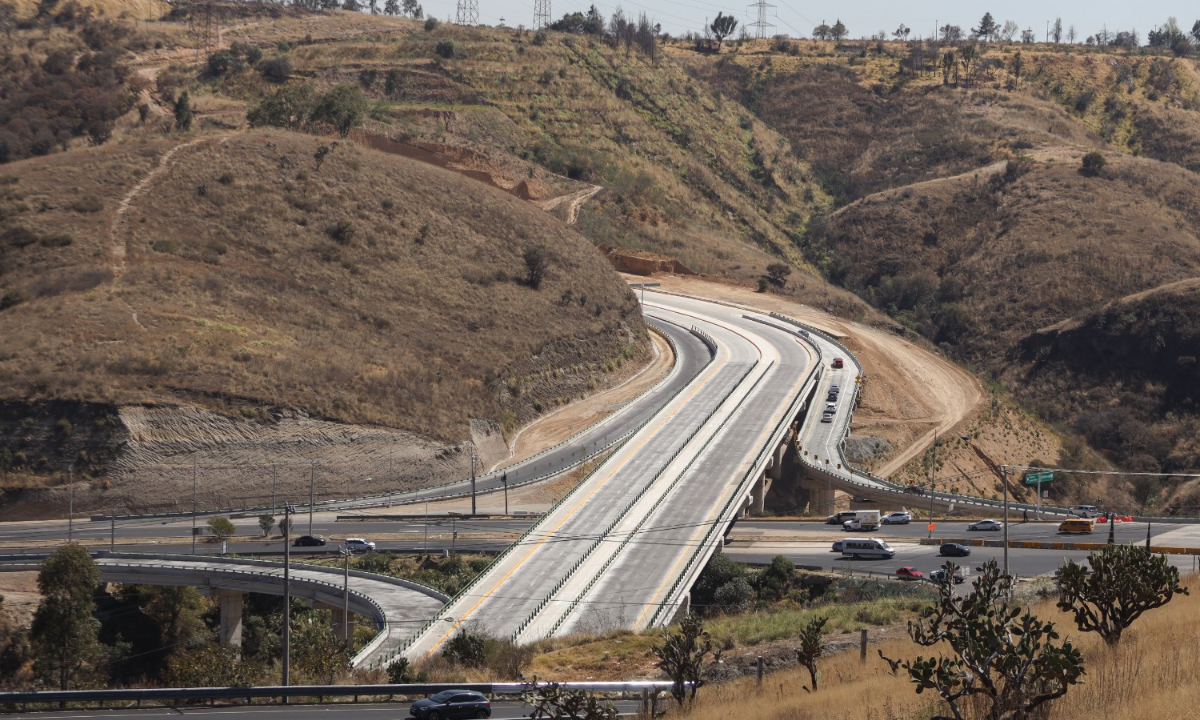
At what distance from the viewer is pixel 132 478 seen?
215 ft

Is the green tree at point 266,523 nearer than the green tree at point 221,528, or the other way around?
the green tree at point 221,528

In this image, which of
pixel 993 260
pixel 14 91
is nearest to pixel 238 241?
pixel 14 91

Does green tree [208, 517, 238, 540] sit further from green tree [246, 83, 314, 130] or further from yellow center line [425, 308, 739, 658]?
green tree [246, 83, 314, 130]

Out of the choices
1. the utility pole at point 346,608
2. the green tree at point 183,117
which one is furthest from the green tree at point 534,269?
the utility pole at point 346,608

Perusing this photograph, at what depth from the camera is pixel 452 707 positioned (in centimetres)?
2681

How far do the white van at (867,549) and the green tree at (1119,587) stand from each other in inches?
1259

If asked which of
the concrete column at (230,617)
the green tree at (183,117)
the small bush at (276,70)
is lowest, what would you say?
the concrete column at (230,617)

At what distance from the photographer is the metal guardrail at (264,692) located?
27.8 meters

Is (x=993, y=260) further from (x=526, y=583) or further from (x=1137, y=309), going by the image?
(x=526, y=583)

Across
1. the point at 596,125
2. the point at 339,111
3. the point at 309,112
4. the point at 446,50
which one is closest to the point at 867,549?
the point at 339,111

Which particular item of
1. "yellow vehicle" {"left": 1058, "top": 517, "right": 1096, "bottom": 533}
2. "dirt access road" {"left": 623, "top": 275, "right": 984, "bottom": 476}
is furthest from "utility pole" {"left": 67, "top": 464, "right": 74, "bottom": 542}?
"dirt access road" {"left": 623, "top": 275, "right": 984, "bottom": 476}

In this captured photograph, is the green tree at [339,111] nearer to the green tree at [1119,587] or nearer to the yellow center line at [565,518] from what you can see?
the yellow center line at [565,518]

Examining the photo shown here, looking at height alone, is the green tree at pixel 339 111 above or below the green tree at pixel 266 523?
above

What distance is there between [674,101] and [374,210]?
9541 centimetres
